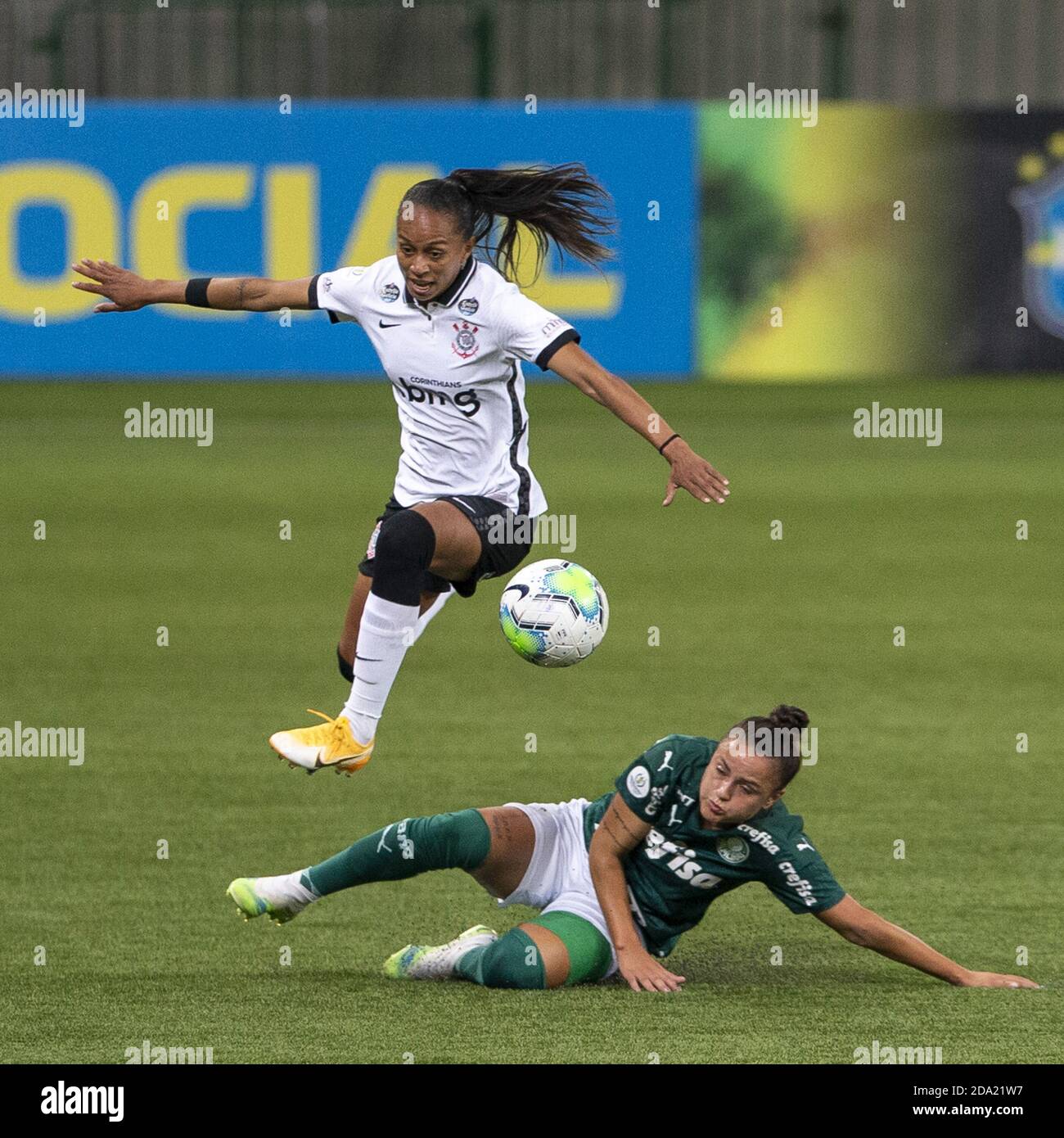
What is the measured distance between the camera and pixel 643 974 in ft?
25.0

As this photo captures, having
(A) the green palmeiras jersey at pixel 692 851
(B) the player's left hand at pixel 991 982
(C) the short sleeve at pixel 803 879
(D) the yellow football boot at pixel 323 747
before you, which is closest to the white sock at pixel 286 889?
(D) the yellow football boot at pixel 323 747

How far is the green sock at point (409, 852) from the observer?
780 centimetres

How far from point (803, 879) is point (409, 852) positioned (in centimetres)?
139

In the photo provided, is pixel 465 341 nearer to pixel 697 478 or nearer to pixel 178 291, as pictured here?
pixel 178 291

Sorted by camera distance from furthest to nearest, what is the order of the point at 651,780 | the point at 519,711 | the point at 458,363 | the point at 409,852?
the point at 519,711 < the point at 458,363 < the point at 409,852 < the point at 651,780

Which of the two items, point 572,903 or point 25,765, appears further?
point 25,765

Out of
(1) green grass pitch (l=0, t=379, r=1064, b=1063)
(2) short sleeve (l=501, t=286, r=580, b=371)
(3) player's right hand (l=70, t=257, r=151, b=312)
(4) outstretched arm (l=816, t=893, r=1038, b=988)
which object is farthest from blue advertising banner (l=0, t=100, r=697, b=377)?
(4) outstretched arm (l=816, t=893, r=1038, b=988)

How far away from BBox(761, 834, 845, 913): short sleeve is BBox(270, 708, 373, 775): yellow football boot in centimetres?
166

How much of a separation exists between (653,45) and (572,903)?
829 inches

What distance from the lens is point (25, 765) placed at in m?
11.4

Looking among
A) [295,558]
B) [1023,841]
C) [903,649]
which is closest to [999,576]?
[903,649]

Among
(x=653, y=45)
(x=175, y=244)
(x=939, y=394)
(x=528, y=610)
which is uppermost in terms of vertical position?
(x=653, y=45)

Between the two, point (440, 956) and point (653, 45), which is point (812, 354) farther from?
point (440, 956)

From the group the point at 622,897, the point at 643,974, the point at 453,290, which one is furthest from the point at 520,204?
the point at 643,974
